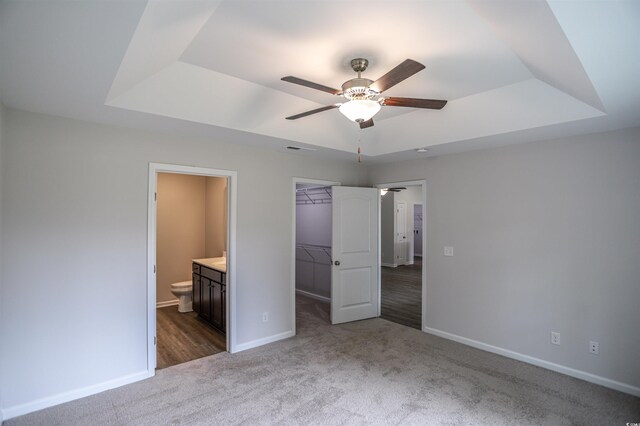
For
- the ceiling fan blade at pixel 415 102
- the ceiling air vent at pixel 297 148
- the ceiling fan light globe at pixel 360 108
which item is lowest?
the ceiling fan light globe at pixel 360 108

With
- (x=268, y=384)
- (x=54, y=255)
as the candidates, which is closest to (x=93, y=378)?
(x=54, y=255)

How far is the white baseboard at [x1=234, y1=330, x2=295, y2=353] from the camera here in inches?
147

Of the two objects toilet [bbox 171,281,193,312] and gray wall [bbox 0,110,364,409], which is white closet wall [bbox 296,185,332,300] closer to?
toilet [bbox 171,281,193,312]

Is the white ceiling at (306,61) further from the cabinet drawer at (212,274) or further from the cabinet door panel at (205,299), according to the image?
the cabinet door panel at (205,299)

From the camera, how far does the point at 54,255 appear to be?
2.67 metres

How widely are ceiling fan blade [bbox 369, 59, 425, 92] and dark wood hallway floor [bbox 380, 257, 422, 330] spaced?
142 inches

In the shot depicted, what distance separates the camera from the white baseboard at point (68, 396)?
2.48 meters

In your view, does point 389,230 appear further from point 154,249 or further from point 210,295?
point 154,249

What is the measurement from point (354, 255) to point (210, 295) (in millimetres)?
2097

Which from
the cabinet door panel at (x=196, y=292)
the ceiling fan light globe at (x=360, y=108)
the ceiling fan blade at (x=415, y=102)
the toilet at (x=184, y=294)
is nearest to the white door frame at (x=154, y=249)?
the cabinet door panel at (x=196, y=292)

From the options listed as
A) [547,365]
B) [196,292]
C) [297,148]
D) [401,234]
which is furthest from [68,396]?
[401,234]

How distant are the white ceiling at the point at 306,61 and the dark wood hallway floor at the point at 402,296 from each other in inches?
109

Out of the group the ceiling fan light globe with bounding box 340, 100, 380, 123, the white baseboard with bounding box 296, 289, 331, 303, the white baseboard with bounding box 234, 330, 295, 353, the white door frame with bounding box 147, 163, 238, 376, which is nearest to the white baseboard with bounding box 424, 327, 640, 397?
the white baseboard with bounding box 234, 330, 295, 353

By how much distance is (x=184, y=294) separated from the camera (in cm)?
509
